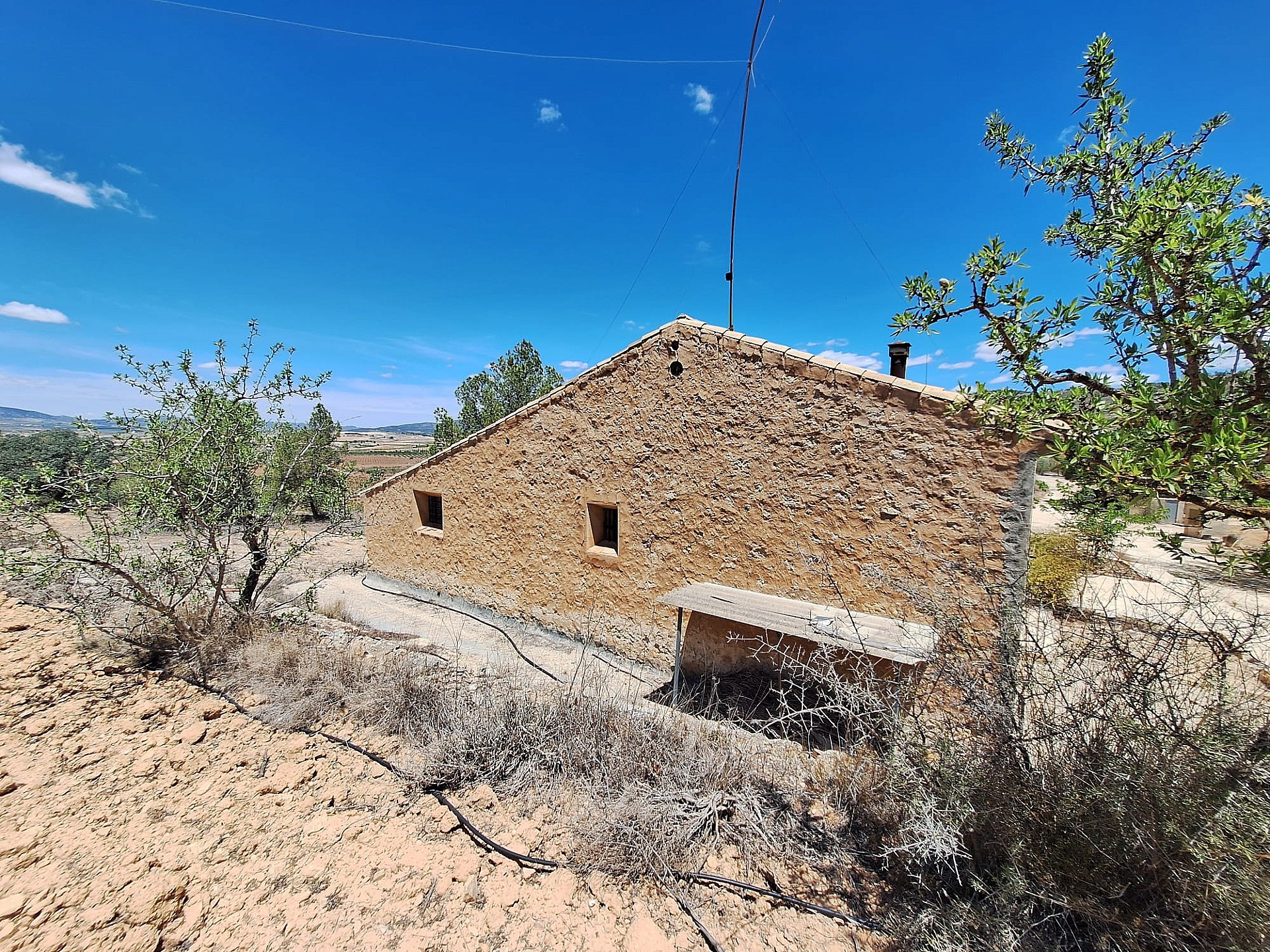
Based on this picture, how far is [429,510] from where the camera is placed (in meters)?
10.2

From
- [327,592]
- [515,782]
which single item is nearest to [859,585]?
[515,782]

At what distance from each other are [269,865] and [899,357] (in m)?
8.75

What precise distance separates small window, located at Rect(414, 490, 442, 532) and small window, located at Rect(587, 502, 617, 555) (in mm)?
4361

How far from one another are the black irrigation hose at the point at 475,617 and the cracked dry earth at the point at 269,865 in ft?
7.66

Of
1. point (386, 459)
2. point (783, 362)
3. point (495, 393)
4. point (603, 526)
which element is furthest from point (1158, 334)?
point (386, 459)

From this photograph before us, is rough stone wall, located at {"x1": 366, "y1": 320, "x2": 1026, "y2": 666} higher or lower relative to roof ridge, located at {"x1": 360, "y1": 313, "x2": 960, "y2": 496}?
lower

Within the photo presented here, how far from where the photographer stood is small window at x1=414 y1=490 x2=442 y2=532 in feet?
32.8

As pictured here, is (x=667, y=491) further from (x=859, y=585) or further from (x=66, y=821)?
(x=66, y=821)

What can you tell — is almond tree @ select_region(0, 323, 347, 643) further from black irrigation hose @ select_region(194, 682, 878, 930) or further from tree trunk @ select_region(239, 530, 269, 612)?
black irrigation hose @ select_region(194, 682, 878, 930)

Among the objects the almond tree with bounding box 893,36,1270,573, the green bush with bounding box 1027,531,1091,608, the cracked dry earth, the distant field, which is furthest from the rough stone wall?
the distant field

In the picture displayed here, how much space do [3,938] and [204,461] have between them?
4633 millimetres

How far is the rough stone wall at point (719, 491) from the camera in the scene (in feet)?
15.0

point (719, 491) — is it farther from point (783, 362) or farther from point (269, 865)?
point (269, 865)

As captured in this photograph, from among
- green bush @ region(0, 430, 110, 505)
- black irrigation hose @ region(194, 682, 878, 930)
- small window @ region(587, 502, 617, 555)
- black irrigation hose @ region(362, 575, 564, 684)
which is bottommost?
black irrigation hose @ region(362, 575, 564, 684)
